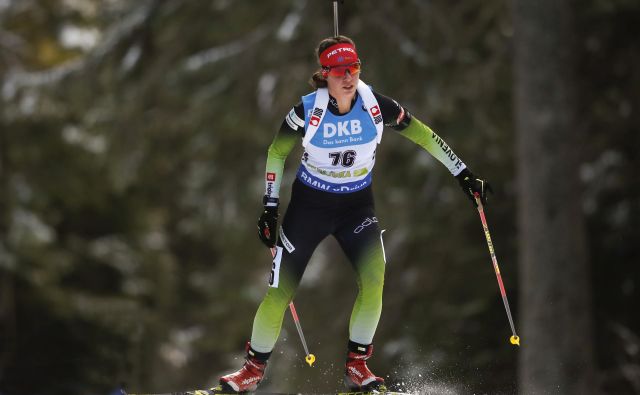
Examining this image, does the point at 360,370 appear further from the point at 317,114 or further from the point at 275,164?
the point at 317,114

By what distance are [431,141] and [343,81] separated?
0.72 meters

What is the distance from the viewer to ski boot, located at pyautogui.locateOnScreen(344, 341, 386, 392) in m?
6.27

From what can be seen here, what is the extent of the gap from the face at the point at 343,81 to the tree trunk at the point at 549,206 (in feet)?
20.5

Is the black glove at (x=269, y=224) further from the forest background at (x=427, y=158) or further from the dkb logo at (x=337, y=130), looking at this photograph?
the forest background at (x=427, y=158)

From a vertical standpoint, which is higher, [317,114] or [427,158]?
[427,158]

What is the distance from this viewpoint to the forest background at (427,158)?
11656 mm

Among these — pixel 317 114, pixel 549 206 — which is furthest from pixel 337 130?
pixel 549 206

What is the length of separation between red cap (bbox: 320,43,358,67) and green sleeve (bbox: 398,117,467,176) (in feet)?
2.05

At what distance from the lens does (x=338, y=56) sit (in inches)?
218

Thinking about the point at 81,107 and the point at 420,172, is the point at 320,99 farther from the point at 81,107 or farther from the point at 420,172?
the point at 420,172

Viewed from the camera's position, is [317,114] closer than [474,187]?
Yes

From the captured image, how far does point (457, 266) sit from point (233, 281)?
33.1ft

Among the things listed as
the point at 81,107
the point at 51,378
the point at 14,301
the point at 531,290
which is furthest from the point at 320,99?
the point at 14,301

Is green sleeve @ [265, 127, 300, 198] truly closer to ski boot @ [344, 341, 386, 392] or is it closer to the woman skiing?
the woman skiing
